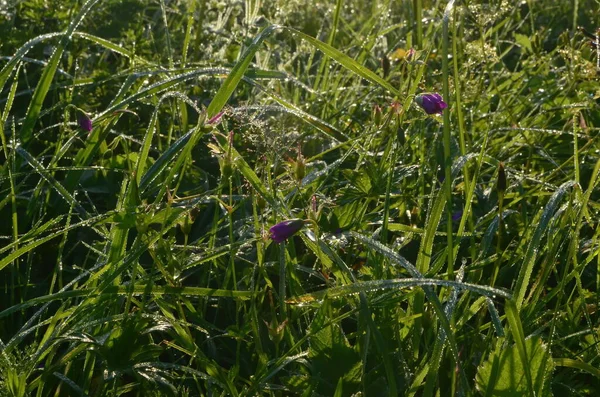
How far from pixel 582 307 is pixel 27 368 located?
84 cm

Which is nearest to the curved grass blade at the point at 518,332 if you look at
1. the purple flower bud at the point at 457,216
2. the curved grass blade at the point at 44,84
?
the purple flower bud at the point at 457,216

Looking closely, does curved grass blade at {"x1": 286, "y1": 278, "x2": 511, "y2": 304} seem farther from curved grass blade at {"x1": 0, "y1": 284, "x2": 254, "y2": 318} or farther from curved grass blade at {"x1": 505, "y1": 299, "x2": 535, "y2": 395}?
curved grass blade at {"x1": 0, "y1": 284, "x2": 254, "y2": 318}

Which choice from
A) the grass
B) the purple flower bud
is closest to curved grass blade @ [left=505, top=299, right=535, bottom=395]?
the grass

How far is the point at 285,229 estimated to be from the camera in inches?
49.9

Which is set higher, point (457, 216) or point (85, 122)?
point (85, 122)

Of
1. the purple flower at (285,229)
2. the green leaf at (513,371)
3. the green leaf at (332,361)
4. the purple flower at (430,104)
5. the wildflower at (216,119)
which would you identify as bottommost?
the green leaf at (332,361)

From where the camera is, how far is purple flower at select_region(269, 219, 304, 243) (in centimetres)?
127

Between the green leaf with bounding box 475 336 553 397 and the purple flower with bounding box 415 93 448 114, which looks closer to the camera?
the green leaf with bounding box 475 336 553 397

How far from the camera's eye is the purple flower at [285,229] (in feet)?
4.16

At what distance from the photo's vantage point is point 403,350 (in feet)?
4.71

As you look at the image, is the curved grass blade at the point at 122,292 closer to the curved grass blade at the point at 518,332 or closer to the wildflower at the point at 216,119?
the wildflower at the point at 216,119

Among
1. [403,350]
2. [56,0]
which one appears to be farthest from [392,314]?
[56,0]

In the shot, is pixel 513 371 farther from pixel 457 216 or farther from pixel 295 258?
pixel 457 216

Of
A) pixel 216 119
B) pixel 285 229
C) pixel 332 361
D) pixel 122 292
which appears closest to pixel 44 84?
pixel 216 119
